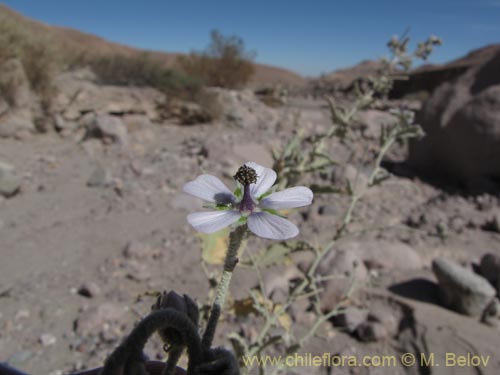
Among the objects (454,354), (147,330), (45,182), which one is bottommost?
(45,182)

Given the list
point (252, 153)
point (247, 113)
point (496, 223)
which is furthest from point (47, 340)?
point (247, 113)

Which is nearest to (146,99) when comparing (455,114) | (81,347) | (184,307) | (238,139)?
(238,139)

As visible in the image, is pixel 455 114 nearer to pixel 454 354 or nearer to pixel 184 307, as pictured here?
pixel 454 354

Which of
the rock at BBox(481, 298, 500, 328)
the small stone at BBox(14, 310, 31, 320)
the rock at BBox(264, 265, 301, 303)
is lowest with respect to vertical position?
the small stone at BBox(14, 310, 31, 320)

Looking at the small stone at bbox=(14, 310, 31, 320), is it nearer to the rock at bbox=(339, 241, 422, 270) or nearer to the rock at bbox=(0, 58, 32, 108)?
the rock at bbox=(339, 241, 422, 270)

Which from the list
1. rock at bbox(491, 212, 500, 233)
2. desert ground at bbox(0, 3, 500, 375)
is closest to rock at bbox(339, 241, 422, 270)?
desert ground at bbox(0, 3, 500, 375)
